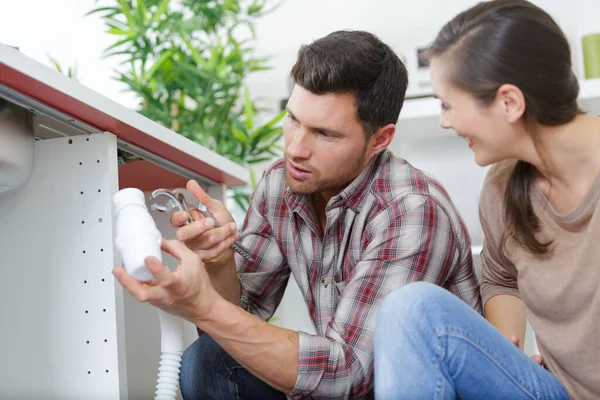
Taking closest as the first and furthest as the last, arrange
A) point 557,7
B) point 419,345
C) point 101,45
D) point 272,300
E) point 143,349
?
point 419,345
point 272,300
point 143,349
point 557,7
point 101,45

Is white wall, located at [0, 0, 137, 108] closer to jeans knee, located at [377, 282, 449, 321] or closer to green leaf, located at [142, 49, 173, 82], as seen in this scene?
green leaf, located at [142, 49, 173, 82]

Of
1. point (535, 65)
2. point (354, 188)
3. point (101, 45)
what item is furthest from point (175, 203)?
point (101, 45)

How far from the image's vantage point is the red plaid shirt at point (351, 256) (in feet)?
3.36

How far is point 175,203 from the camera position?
103 cm

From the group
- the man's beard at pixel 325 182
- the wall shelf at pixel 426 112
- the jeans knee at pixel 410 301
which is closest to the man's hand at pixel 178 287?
the jeans knee at pixel 410 301

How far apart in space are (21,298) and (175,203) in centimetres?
26

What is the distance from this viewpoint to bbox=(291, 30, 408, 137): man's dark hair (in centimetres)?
122

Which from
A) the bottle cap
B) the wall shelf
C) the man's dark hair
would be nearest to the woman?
the man's dark hair

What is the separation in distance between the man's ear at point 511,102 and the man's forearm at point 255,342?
0.42 m

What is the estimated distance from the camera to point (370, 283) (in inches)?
42.2

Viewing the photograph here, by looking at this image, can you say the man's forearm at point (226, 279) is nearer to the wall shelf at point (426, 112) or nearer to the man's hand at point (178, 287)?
the man's hand at point (178, 287)

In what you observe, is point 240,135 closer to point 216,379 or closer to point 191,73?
point 191,73

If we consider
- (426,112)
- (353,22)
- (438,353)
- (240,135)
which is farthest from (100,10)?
(438,353)

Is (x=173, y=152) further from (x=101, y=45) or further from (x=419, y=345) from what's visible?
(x=101, y=45)
